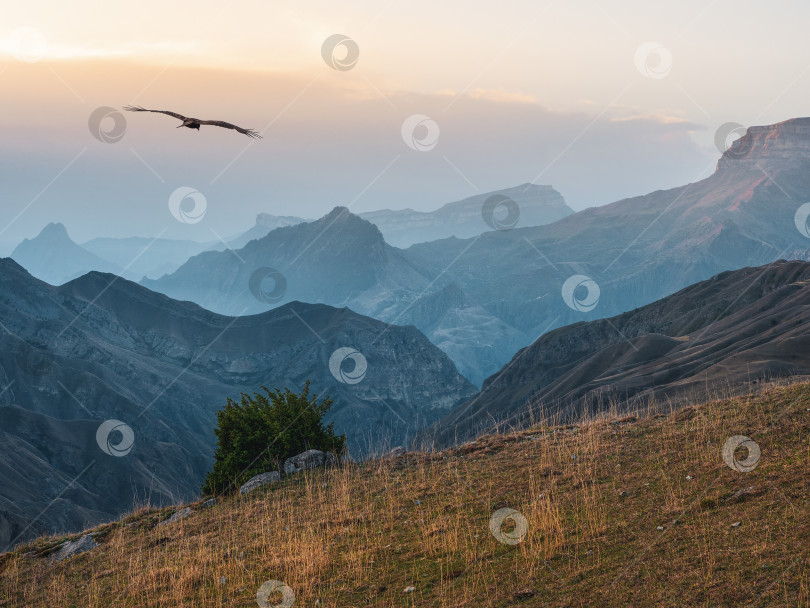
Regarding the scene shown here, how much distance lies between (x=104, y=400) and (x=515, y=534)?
5358 inches

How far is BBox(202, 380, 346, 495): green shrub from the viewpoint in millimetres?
21609

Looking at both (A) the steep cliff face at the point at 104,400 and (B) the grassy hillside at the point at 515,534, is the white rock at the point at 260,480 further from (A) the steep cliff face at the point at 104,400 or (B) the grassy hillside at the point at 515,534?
(A) the steep cliff face at the point at 104,400

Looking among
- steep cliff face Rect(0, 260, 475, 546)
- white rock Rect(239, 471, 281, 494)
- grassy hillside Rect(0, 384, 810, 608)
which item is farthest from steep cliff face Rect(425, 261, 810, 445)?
steep cliff face Rect(0, 260, 475, 546)

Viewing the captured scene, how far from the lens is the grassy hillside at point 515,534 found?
30.9 feet

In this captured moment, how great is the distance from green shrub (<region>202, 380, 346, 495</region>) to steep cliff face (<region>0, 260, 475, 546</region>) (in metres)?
32.3

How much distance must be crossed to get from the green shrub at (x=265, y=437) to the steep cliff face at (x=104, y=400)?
3226cm

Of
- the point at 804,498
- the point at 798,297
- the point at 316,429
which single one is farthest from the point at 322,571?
the point at 798,297

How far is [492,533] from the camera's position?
12.2 meters

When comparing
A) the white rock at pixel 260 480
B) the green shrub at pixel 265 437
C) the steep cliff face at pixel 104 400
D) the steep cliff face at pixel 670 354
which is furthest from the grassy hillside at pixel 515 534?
the steep cliff face at pixel 104 400

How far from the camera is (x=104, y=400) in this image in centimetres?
13438

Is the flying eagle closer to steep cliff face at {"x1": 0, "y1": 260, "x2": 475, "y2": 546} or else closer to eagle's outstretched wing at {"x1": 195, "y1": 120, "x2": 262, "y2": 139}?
eagle's outstretched wing at {"x1": 195, "y1": 120, "x2": 262, "y2": 139}

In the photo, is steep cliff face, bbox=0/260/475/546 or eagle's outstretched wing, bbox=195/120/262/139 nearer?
eagle's outstretched wing, bbox=195/120/262/139

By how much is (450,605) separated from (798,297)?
81.9 m

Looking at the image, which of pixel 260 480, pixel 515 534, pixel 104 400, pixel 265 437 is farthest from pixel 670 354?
pixel 104 400
